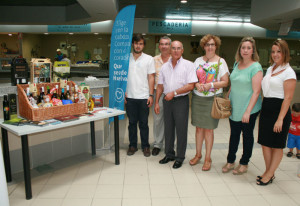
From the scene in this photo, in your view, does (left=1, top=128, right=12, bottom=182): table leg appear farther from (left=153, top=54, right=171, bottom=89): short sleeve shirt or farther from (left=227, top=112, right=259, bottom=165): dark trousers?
(left=227, top=112, right=259, bottom=165): dark trousers

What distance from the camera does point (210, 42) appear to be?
277cm

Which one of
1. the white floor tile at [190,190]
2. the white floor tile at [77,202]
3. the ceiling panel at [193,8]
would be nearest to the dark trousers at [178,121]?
the white floor tile at [190,190]

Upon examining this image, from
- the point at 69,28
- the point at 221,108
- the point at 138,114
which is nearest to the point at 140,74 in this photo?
the point at 138,114

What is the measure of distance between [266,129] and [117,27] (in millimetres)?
2304

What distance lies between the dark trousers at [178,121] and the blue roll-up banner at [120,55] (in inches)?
26.6

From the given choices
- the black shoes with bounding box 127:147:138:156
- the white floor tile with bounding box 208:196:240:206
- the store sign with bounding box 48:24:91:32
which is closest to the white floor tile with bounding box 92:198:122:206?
the white floor tile with bounding box 208:196:240:206

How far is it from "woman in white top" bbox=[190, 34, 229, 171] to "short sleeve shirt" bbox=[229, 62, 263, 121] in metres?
0.12

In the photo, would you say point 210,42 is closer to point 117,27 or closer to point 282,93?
point 282,93

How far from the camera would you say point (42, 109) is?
2.51 m

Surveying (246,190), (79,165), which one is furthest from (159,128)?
(246,190)

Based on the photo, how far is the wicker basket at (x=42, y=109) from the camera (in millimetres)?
2484

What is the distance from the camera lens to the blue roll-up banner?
3.30 meters

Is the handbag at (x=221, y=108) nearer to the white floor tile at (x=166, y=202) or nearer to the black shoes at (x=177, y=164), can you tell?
the black shoes at (x=177, y=164)

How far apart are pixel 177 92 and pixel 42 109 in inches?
57.0
